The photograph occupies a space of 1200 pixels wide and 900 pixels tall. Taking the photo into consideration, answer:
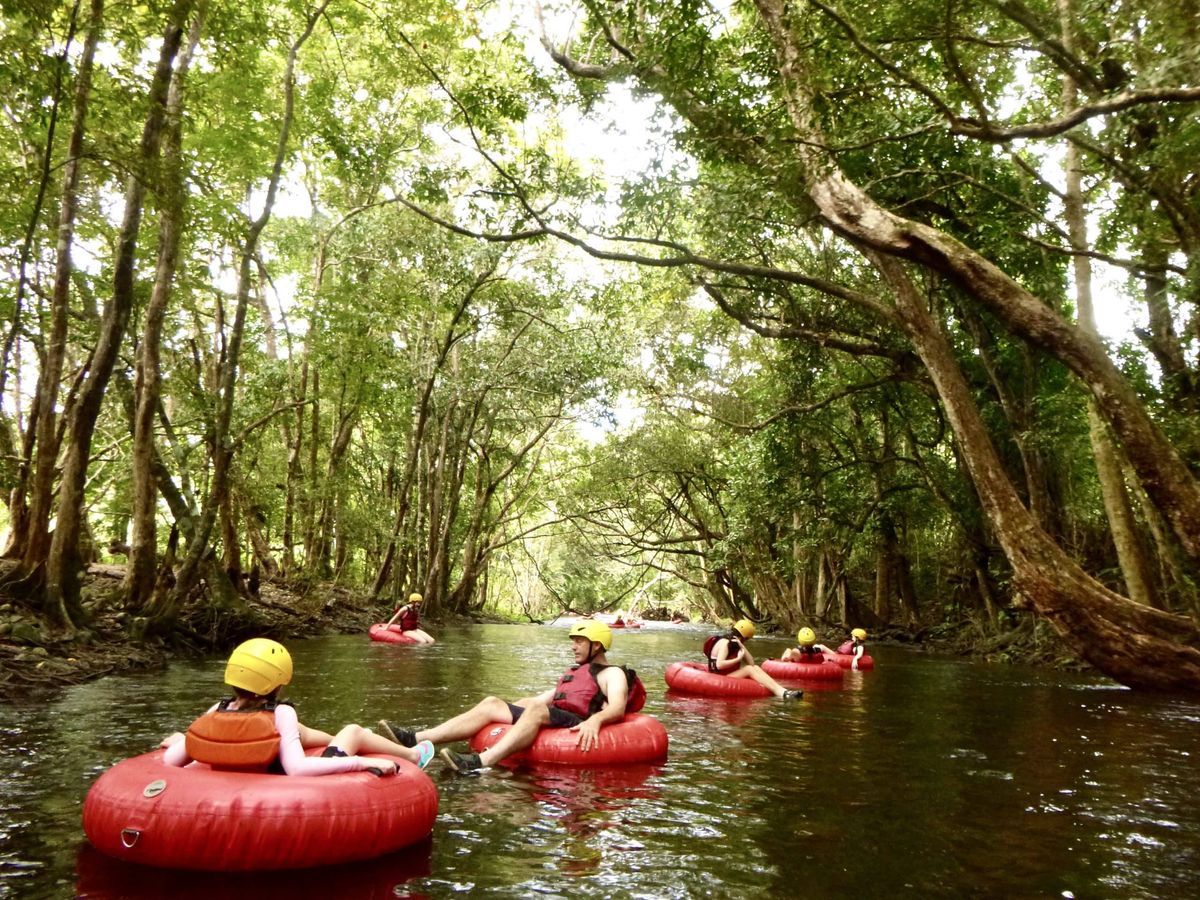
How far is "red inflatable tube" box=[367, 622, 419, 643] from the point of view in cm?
1570

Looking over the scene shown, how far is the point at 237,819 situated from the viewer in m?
3.31

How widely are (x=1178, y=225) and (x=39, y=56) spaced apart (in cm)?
1200

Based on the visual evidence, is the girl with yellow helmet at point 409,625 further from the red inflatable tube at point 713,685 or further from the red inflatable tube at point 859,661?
the red inflatable tube at point 859,661

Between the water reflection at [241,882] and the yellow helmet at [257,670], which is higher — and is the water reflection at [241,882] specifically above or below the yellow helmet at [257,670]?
below

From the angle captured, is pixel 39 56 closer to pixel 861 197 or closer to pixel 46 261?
pixel 46 261

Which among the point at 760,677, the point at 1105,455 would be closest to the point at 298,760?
the point at 760,677

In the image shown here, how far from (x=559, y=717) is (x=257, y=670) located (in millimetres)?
2603

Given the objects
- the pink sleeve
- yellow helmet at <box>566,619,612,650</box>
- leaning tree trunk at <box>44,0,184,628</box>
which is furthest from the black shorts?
leaning tree trunk at <box>44,0,184,628</box>

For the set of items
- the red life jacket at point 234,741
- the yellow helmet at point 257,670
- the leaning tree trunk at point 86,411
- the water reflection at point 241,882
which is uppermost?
the leaning tree trunk at point 86,411

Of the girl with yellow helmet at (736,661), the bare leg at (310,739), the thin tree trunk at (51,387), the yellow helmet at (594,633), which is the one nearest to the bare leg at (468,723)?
the yellow helmet at (594,633)

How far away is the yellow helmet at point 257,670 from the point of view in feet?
12.3

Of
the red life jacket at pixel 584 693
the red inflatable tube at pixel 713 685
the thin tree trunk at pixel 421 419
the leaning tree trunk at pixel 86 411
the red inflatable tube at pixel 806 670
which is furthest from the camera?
the thin tree trunk at pixel 421 419

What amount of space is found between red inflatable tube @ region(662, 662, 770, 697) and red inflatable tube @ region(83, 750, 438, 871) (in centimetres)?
638

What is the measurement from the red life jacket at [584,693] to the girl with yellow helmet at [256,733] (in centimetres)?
221
